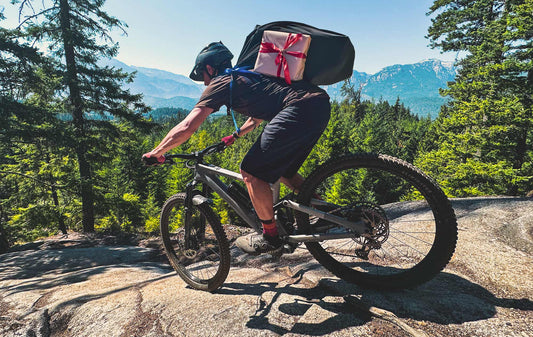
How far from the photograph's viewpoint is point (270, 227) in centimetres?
260

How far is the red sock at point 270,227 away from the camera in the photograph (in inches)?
102

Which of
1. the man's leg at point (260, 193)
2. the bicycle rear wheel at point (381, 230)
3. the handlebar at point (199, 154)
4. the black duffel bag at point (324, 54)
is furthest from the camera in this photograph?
the handlebar at point (199, 154)

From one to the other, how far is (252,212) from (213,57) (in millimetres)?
1758

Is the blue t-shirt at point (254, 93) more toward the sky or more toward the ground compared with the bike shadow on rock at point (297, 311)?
more toward the sky

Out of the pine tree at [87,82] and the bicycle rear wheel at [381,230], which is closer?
the bicycle rear wheel at [381,230]

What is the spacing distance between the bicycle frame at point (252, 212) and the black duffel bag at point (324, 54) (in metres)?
1.21

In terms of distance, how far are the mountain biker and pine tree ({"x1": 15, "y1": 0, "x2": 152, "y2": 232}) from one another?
12.1 metres

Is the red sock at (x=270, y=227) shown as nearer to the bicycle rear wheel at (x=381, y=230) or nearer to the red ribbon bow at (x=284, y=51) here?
the bicycle rear wheel at (x=381, y=230)

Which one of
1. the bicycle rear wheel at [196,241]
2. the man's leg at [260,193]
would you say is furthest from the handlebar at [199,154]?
the man's leg at [260,193]

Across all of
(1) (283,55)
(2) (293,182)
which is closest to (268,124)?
(1) (283,55)

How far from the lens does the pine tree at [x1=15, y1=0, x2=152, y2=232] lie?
12.6m

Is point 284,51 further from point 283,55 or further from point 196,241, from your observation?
point 196,241

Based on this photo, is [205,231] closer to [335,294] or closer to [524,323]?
[335,294]

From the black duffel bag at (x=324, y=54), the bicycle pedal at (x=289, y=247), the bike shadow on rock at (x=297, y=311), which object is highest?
the black duffel bag at (x=324, y=54)
